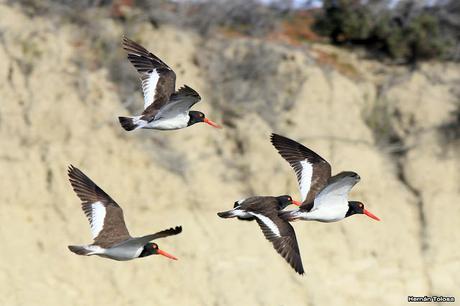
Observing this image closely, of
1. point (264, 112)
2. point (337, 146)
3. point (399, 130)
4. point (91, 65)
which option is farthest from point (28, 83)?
point (399, 130)

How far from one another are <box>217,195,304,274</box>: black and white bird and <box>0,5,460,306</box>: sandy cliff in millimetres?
3105

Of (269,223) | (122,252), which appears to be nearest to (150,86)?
(269,223)

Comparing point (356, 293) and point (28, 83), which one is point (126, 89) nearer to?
point (28, 83)

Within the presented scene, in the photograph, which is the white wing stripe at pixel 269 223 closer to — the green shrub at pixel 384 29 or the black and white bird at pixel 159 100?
Result: the black and white bird at pixel 159 100

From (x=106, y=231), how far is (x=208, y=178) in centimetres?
467

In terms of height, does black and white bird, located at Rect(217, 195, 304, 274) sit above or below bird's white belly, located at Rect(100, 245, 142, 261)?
below

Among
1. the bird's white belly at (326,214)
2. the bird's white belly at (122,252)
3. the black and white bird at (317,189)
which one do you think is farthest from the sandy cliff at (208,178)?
the bird's white belly at (326,214)

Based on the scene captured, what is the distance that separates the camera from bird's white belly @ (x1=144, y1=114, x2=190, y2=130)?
40.8ft

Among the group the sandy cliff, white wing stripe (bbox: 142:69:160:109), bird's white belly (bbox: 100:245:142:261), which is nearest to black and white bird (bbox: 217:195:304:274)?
bird's white belly (bbox: 100:245:142:261)

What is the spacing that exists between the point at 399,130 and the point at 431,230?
194 centimetres

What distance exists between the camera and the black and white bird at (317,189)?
12.2 m

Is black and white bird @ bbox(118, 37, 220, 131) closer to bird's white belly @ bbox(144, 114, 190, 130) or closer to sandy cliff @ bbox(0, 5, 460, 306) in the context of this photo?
bird's white belly @ bbox(144, 114, 190, 130)

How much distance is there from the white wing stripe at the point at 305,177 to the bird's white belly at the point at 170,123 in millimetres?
1442

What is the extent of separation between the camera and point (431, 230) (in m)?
17.8
